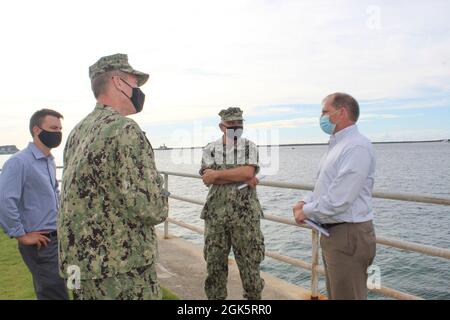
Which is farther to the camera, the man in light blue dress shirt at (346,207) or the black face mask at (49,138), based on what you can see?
the black face mask at (49,138)

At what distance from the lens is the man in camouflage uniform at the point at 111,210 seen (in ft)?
6.67

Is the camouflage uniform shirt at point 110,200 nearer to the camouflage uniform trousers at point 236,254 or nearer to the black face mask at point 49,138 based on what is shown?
the black face mask at point 49,138

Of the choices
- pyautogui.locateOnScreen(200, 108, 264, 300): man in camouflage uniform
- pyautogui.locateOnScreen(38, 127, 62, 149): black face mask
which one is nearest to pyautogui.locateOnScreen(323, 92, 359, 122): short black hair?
pyautogui.locateOnScreen(200, 108, 264, 300): man in camouflage uniform

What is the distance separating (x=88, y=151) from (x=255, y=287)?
2.21 metres

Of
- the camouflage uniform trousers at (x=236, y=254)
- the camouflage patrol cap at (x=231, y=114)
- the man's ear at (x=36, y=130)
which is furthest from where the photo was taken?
the camouflage patrol cap at (x=231, y=114)

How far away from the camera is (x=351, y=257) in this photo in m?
2.68

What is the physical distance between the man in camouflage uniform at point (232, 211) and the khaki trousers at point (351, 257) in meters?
1.03

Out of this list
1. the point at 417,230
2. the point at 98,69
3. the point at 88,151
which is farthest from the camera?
the point at 417,230

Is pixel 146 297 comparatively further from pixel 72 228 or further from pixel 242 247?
pixel 242 247

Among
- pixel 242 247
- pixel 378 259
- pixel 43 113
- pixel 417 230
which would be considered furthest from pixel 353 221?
pixel 417 230

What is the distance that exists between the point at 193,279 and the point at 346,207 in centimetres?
252

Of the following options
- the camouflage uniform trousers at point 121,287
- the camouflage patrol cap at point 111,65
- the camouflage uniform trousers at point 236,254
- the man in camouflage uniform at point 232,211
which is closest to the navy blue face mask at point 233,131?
the man in camouflage uniform at point 232,211

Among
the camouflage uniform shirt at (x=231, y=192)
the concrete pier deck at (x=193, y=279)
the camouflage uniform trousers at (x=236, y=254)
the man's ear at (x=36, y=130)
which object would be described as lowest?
the concrete pier deck at (x=193, y=279)

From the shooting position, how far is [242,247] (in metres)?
3.67
